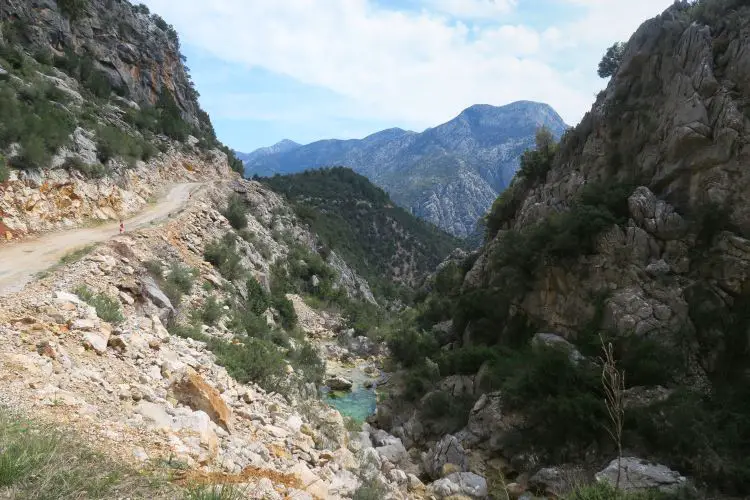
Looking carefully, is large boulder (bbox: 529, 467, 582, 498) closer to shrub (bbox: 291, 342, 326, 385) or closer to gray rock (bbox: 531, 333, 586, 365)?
gray rock (bbox: 531, 333, 586, 365)

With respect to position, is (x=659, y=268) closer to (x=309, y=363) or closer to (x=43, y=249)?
(x=309, y=363)

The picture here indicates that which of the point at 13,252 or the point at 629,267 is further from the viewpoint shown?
the point at 629,267

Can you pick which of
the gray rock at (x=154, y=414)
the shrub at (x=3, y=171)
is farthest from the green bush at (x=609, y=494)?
the shrub at (x=3, y=171)

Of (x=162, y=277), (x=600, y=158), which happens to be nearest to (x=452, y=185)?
(x=600, y=158)

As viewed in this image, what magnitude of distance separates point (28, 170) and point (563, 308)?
2176cm

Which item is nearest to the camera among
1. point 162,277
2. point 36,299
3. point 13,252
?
point 36,299

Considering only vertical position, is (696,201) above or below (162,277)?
above

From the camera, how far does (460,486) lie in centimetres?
1285

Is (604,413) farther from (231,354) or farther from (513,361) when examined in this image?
(231,354)

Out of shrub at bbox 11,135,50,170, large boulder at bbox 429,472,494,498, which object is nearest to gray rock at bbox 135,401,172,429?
large boulder at bbox 429,472,494,498

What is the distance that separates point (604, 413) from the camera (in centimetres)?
1335

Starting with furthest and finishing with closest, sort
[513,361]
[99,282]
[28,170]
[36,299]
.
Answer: [513,361] < [28,170] < [99,282] < [36,299]

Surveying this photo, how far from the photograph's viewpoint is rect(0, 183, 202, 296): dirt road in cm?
1018

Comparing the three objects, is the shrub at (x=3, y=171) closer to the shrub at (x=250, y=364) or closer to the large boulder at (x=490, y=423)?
the shrub at (x=250, y=364)
